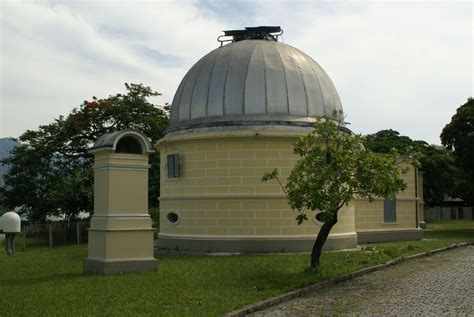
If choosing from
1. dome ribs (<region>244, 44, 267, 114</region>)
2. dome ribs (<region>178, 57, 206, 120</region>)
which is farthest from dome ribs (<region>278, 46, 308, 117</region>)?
dome ribs (<region>178, 57, 206, 120</region>)

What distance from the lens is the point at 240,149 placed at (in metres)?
17.8

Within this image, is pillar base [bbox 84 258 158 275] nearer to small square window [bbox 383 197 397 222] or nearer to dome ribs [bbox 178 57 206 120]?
dome ribs [bbox 178 57 206 120]

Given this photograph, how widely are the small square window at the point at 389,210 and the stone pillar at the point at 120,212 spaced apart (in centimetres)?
1288

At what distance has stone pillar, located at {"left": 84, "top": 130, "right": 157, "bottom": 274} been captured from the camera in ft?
41.4

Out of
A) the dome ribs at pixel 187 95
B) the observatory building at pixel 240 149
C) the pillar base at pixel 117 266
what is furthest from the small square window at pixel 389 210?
the pillar base at pixel 117 266

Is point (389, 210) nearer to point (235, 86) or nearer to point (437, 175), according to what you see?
point (235, 86)

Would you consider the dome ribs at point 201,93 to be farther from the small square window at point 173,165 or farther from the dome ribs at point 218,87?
the small square window at point 173,165

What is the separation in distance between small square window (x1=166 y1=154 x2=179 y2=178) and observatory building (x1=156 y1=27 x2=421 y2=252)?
0.11 feet

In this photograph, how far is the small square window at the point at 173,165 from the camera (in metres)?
18.8

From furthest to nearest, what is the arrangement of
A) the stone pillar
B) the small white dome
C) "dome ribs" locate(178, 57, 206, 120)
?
1. "dome ribs" locate(178, 57, 206, 120)
2. the small white dome
3. the stone pillar

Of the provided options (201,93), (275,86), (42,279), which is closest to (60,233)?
(201,93)

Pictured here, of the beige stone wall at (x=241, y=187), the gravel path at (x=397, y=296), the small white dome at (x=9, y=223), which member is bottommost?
the gravel path at (x=397, y=296)

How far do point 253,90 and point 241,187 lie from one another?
3241 millimetres

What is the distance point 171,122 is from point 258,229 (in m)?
5.27
